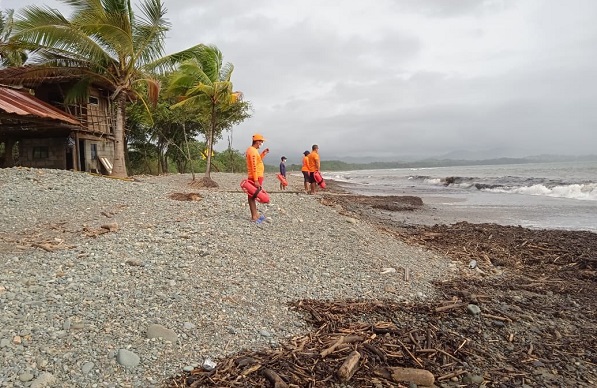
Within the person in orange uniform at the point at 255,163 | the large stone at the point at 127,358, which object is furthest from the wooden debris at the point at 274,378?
the person in orange uniform at the point at 255,163

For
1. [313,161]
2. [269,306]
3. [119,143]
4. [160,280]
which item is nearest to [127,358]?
[160,280]

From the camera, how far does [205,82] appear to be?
18.9 metres

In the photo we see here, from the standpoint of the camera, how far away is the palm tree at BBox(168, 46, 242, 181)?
60.5ft

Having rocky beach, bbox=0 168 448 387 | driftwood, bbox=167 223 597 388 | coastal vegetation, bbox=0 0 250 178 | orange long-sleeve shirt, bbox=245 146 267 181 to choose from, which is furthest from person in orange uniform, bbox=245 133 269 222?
coastal vegetation, bbox=0 0 250 178

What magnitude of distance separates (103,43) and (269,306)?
1488 centimetres

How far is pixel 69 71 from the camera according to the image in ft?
56.4

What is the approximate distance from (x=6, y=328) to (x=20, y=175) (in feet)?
32.0

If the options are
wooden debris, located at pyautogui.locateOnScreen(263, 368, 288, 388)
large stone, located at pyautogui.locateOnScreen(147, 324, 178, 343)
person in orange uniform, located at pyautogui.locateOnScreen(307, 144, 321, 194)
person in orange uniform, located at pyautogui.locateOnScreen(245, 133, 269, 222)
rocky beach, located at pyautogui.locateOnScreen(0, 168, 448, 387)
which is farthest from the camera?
person in orange uniform, located at pyautogui.locateOnScreen(307, 144, 321, 194)

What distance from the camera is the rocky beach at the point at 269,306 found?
12.0 ft

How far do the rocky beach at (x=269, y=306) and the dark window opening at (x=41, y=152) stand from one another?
13874 millimetres

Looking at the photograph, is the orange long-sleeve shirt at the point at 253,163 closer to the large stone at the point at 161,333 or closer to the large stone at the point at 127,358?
the large stone at the point at 161,333

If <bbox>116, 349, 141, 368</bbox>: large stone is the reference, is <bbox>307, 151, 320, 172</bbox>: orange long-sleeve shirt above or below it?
above

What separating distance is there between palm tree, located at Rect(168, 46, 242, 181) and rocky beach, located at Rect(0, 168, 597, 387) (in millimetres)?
11235

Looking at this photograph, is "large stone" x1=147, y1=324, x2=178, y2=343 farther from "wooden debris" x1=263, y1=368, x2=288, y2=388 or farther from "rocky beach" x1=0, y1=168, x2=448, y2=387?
"wooden debris" x1=263, y1=368, x2=288, y2=388
